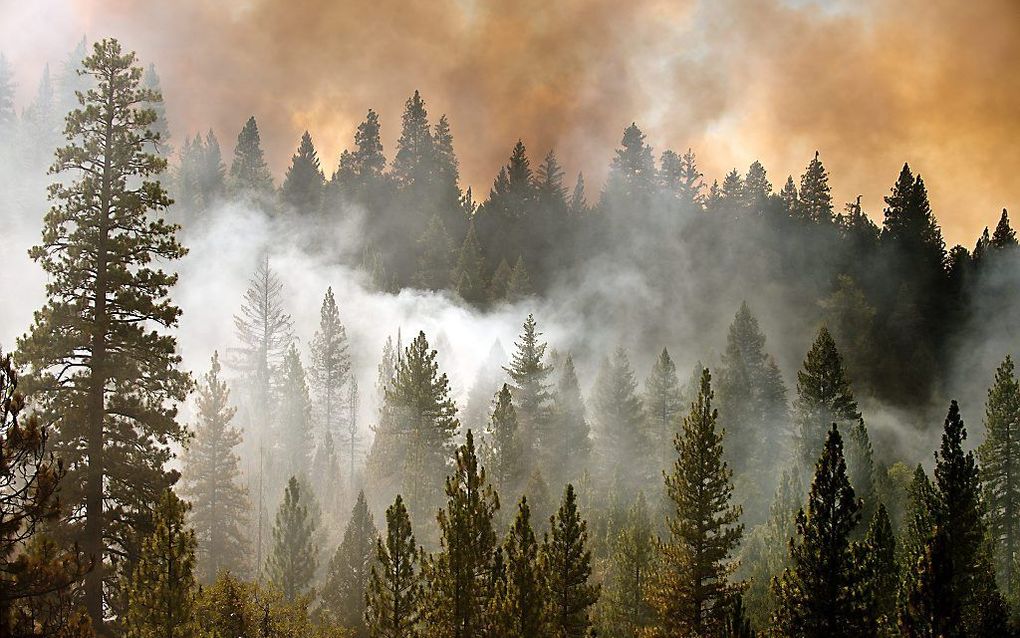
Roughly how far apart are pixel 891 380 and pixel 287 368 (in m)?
73.5

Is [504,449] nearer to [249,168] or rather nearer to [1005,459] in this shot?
[1005,459]

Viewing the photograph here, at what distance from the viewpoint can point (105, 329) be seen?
673 inches

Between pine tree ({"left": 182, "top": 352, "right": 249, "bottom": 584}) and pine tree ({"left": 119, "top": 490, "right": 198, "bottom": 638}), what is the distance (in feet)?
74.2

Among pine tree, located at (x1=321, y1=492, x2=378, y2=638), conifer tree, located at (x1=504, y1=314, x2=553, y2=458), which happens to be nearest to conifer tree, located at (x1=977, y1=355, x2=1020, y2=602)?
conifer tree, located at (x1=504, y1=314, x2=553, y2=458)

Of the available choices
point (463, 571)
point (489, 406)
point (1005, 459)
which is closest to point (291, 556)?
point (463, 571)

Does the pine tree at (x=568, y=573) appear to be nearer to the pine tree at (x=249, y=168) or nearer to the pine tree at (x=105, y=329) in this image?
the pine tree at (x=105, y=329)

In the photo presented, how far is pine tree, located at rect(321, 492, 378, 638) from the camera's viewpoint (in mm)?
31297

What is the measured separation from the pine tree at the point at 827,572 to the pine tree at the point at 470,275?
69425mm

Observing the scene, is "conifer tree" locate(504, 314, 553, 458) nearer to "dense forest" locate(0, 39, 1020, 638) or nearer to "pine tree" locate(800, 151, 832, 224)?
"dense forest" locate(0, 39, 1020, 638)

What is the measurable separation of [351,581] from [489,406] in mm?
28924

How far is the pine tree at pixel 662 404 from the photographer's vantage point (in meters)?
60.3

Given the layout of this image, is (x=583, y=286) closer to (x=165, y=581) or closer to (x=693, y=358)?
(x=693, y=358)

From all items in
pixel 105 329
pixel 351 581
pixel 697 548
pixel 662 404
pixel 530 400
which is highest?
pixel 662 404

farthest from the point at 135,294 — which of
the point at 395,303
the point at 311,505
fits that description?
the point at 395,303
